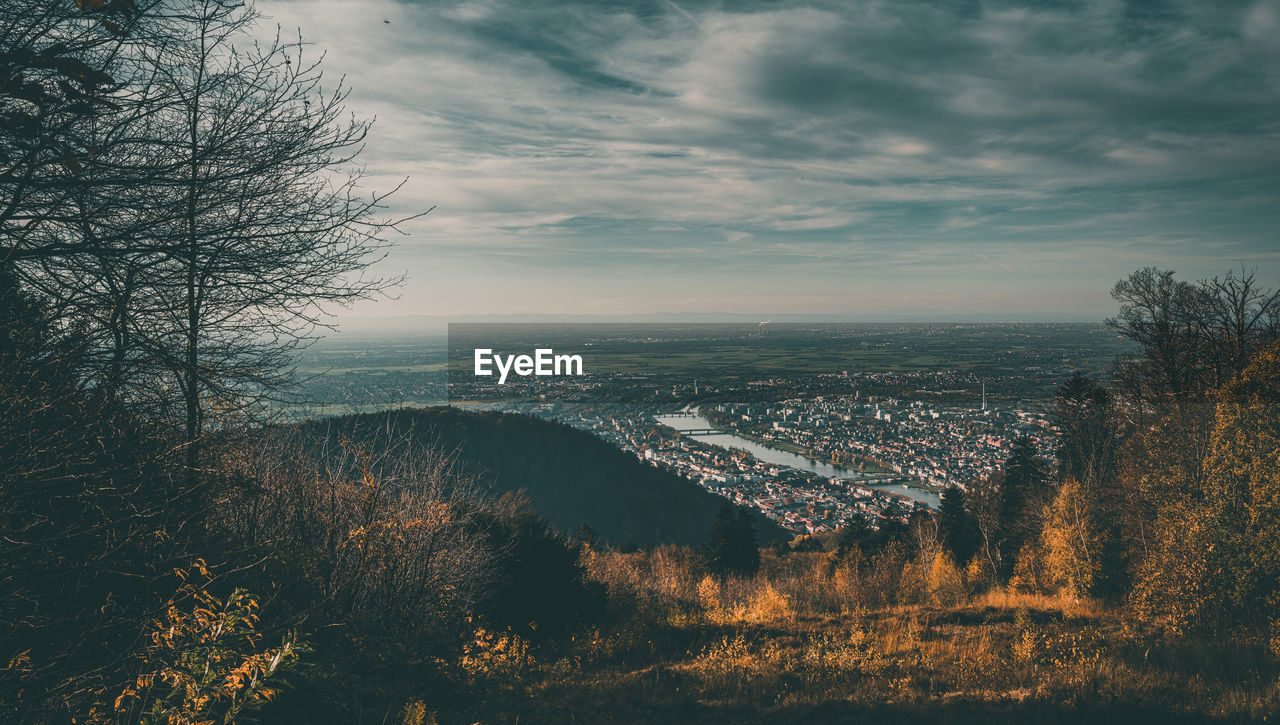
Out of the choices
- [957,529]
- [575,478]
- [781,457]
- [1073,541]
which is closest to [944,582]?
[1073,541]

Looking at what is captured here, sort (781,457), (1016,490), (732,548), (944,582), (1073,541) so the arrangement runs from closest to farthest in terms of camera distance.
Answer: (1073,541), (944,582), (1016,490), (732,548), (781,457)

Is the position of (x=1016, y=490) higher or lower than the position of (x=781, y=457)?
higher

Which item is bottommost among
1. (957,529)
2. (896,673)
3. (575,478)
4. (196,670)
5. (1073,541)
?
(575,478)

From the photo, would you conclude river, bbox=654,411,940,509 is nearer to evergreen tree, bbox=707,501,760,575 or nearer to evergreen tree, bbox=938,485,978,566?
evergreen tree, bbox=938,485,978,566

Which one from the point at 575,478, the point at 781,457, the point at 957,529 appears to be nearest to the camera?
the point at 957,529

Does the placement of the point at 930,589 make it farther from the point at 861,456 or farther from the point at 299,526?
the point at 861,456

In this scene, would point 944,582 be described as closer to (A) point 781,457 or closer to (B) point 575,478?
(B) point 575,478

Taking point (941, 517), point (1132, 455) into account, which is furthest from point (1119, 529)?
point (941, 517)
